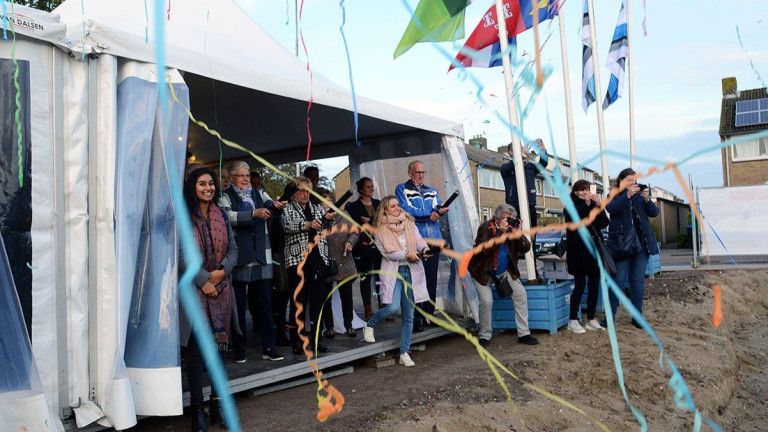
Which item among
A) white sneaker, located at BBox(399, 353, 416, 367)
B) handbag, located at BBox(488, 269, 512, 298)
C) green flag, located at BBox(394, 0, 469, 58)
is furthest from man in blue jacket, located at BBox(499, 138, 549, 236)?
white sneaker, located at BBox(399, 353, 416, 367)

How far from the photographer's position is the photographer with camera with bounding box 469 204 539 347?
627 centimetres

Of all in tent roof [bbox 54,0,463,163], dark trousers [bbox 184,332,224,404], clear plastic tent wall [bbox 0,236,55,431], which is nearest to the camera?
clear plastic tent wall [bbox 0,236,55,431]

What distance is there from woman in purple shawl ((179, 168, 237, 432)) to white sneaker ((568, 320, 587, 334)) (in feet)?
13.7

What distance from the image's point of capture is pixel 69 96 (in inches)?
141

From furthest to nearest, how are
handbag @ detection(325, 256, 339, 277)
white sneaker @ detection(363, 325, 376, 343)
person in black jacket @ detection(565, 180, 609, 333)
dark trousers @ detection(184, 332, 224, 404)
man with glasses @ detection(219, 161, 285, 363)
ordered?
person in black jacket @ detection(565, 180, 609, 333) → white sneaker @ detection(363, 325, 376, 343) → handbag @ detection(325, 256, 339, 277) → man with glasses @ detection(219, 161, 285, 363) → dark trousers @ detection(184, 332, 224, 404)

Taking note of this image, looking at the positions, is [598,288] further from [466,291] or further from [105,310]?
[105,310]

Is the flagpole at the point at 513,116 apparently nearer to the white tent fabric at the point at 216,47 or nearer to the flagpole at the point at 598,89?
the white tent fabric at the point at 216,47

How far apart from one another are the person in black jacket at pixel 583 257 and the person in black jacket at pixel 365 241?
2.19 metres

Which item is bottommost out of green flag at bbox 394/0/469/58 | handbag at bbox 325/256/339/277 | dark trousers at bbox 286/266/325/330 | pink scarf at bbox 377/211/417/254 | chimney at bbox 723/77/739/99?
dark trousers at bbox 286/266/325/330

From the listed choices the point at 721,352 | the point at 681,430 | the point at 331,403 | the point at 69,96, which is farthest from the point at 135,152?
the point at 721,352

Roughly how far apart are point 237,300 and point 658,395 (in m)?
3.53

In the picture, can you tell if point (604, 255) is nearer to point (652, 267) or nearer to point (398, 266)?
point (398, 266)

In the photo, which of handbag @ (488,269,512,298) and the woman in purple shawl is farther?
handbag @ (488,269,512,298)

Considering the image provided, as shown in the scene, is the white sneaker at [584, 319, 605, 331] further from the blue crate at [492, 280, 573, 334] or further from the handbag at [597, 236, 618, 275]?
the handbag at [597, 236, 618, 275]
